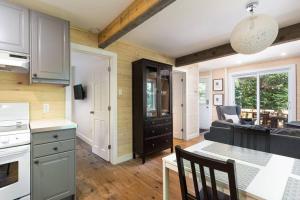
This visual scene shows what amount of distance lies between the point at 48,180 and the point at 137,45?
2.72 metres

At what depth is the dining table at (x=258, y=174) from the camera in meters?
0.85

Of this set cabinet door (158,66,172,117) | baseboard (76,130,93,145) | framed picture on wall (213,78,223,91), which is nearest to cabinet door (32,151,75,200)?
cabinet door (158,66,172,117)

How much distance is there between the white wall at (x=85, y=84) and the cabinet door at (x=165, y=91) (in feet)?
4.52

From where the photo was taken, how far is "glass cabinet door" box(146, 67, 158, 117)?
3104mm

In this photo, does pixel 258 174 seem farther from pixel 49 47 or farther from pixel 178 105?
pixel 178 105

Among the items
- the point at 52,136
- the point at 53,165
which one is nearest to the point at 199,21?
the point at 52,136

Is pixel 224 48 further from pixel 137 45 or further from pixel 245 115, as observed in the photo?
pixel 245 115

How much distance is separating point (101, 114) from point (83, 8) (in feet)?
6.29

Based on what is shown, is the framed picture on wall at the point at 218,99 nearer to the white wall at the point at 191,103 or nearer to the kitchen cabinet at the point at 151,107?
the white wall at the point at 191,103

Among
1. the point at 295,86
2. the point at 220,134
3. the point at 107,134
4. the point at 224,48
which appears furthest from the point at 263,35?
the point at 295,86

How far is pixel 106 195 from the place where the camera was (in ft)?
6.61

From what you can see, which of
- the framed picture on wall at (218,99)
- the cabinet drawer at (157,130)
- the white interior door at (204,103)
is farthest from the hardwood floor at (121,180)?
the framed picture on wall at (218,99)

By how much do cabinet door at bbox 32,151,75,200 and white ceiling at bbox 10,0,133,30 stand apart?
1.77m

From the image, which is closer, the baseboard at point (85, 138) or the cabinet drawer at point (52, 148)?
the cabinet drawer at point (52, 148)
